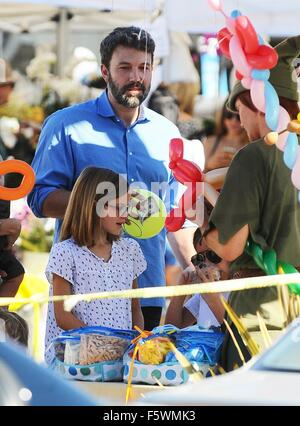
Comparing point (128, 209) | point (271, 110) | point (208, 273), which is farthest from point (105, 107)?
point (271, 110)

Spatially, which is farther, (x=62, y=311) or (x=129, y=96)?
(x=129, y=96)

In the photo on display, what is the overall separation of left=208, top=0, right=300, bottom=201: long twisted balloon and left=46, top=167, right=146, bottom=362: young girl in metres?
0.71

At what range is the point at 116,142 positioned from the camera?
433 cm

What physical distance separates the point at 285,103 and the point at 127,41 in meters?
0.80

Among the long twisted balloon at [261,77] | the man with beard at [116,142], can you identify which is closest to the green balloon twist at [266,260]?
the long twisted balloon at [261,77]

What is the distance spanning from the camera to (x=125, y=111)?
437 centimetres

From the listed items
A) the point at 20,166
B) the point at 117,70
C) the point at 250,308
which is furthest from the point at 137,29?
the point at 250,308

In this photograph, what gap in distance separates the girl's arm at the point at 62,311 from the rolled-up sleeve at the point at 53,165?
1.22 ft

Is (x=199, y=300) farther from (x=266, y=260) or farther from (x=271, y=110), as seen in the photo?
(x=271, y=110)

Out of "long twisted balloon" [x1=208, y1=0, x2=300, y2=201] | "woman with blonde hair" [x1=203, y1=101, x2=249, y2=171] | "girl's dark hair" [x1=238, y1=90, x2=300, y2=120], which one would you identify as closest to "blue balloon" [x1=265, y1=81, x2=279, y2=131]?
"long twisted balloon" [x1=208, y1=0, x2=300, y2=201]

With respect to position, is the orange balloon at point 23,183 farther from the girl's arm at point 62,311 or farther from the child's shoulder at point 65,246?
the girl's arm at point 62,311

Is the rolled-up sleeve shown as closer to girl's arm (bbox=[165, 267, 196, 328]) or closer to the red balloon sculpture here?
the red balloon sculpture

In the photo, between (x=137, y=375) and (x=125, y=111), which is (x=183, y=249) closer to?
(x=125, y=111)

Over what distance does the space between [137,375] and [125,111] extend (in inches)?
46.8
